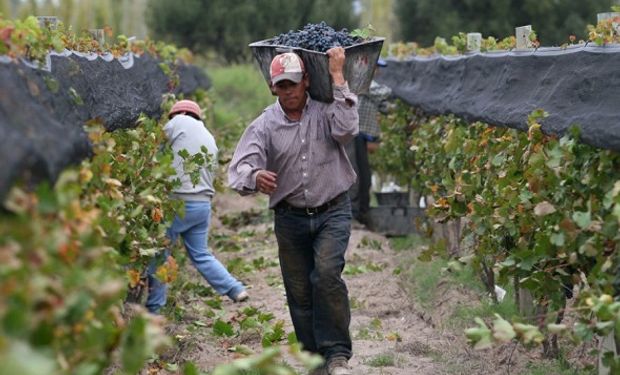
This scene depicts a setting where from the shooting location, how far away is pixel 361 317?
31.8 ft

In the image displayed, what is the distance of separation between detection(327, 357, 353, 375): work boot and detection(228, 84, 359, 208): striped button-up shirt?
0.94 metres

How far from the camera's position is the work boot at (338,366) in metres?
7.15

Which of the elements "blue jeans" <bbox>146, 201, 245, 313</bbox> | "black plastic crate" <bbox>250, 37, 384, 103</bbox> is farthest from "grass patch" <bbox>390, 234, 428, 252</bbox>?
"black plastic crate" <bbox>250, 37, 384, 103</bbox>

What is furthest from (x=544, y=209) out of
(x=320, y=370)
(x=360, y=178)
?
(x=360, y=178)

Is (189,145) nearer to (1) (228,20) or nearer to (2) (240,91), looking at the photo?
(2) (240,91)

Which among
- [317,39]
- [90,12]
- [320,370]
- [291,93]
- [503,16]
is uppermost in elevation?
[90,12]

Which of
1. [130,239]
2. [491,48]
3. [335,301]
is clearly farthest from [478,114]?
[130,239]

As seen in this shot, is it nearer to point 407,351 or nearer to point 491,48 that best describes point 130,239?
point 407,351

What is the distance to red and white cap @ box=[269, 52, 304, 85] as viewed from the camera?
6.88m

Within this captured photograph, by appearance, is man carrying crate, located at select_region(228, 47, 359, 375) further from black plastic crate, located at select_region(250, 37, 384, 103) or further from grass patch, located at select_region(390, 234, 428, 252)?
grass patch, located at select_region(390, 234, 428, 252)

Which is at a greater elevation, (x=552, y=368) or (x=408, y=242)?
(x=552, y=368)

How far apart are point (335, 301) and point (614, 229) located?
2189 millimetres

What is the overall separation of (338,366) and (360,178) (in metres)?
7.63

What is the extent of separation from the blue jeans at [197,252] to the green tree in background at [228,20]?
938 inches
